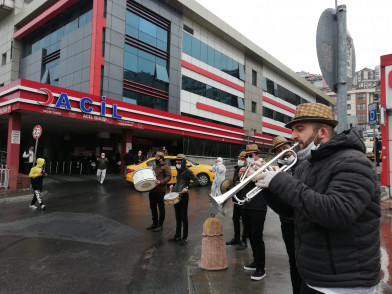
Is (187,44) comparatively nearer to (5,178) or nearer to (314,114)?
(5,178)

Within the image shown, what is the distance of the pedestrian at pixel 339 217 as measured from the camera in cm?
151

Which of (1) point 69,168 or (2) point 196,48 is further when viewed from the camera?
(2) point 196,48

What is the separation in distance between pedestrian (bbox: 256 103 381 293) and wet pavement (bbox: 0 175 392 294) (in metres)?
2.13

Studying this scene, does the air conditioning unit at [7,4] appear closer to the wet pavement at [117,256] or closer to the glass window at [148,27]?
the glass window at [148,27]

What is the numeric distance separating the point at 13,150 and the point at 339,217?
16147 mm

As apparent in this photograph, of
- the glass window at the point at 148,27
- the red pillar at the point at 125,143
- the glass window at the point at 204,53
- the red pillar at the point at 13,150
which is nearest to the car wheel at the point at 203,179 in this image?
the red pillar at the point at 125,143

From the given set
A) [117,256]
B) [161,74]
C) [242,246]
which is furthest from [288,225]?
[161,74]

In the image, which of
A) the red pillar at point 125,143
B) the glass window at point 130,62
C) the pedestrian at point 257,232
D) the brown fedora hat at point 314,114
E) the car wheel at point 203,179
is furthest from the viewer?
the glass window at point 130,62

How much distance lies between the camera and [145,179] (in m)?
6.46

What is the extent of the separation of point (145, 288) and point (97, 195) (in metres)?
9.07

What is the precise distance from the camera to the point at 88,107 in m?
16.6

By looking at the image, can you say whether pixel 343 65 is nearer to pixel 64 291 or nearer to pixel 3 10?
pixel 64 291

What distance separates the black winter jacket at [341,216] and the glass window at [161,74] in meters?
22.5

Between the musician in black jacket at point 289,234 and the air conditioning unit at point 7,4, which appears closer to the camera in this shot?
the musician in black jacket at point 289,234
